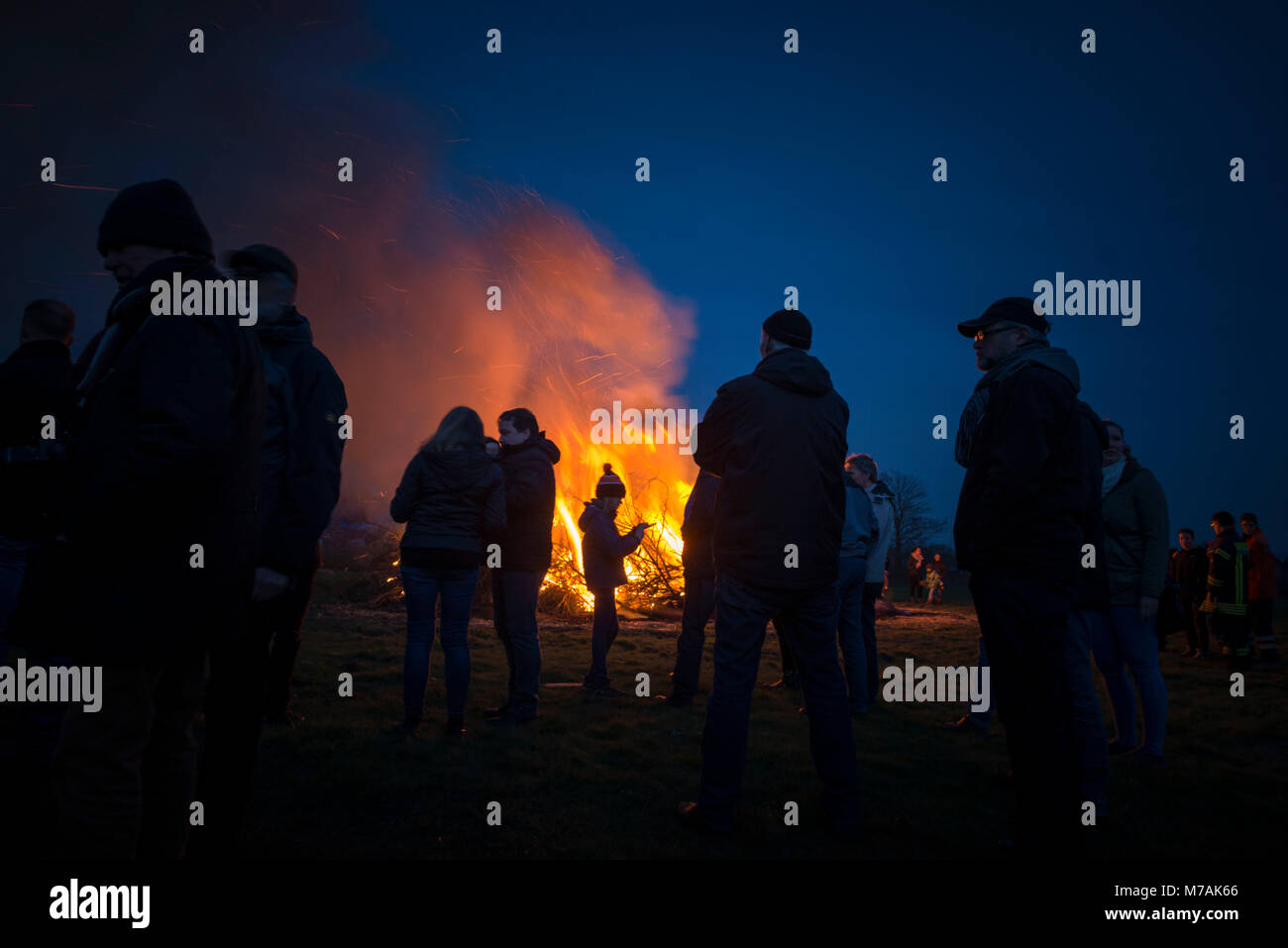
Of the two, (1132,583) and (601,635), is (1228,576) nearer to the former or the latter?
(1132,583)

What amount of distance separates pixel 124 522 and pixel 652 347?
57.5ft

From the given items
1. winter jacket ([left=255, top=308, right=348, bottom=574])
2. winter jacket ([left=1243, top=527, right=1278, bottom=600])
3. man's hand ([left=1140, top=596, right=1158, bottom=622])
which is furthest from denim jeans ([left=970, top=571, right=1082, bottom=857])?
winter jacket ([left=1243, top=527, right=1278, bottom=600])

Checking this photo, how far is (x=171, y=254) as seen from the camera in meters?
2.31

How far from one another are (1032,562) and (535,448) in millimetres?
3990

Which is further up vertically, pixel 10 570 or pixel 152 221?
pixel 152 221

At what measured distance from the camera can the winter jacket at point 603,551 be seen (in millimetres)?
6863

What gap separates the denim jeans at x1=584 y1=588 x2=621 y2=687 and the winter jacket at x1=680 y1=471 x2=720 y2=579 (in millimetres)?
1037

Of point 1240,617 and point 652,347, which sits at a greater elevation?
point 652,347

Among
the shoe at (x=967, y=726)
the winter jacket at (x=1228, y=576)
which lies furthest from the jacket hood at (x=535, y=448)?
the winter jacket at (x=1228, y=576)

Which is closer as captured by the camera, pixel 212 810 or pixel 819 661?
pixel 212 810

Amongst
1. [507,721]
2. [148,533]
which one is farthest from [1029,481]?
[507,721]

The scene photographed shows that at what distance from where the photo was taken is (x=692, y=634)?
20.5 feet

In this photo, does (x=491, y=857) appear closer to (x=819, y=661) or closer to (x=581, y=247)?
(x=819, y=661)
